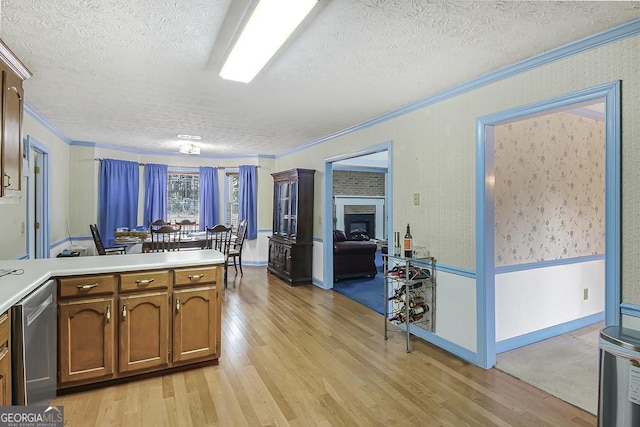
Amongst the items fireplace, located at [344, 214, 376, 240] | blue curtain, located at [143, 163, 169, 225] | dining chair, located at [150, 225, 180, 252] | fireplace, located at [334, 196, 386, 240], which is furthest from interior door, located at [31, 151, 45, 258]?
fireplace, located at [344, 214, 376, 240]

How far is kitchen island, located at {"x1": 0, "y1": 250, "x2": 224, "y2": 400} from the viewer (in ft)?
7.72

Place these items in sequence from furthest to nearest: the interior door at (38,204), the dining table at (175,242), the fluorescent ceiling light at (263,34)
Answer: the dining table at (175,242)
the interior door at (38,204)
the fluorescent ceiling light at (263,34)

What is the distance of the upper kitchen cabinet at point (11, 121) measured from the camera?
6.97 ft

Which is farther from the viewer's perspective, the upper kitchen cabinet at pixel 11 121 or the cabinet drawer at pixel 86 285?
the cabinet drawer at pixel 86 285

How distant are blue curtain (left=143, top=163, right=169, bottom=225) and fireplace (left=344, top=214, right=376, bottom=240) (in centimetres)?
454

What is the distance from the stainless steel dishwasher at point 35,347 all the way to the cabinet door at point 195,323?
30.3 inches

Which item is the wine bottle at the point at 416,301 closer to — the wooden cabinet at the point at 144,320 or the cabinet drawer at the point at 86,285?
the wooden cabinet at the point at 144,320

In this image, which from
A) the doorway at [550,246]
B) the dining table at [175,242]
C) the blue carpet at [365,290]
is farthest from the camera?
the dining table at [175,242]

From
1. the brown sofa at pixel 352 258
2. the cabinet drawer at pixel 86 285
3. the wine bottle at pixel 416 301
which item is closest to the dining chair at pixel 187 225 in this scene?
the brown sofa at pixel 352 258

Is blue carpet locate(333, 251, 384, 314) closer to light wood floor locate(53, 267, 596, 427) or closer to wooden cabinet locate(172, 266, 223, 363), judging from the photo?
light wood floor locate(53, 267, 596, 427)

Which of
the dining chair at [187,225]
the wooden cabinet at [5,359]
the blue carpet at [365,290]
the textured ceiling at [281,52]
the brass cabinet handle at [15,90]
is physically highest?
the textured ceiling at [281,52]

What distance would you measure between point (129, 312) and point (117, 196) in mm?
4698

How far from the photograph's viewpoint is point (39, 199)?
14.7 feet

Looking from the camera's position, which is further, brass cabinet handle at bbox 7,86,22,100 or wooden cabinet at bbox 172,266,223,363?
wooden cabinet at bbox 172,266,223,363
